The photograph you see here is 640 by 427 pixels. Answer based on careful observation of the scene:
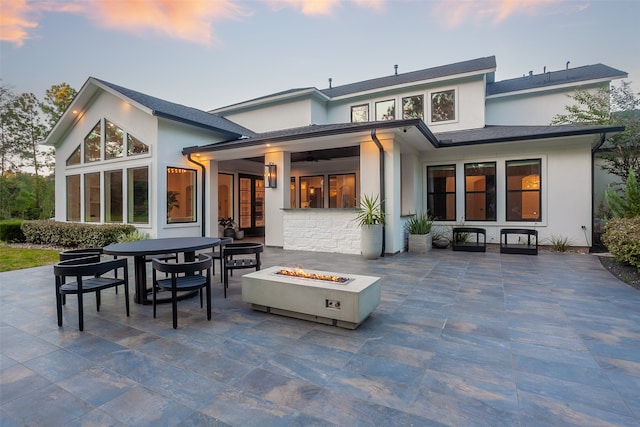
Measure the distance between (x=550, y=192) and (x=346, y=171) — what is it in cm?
680

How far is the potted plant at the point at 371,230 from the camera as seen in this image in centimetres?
705

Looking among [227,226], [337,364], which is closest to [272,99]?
[227,226]

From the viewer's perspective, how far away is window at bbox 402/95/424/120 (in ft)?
37.4

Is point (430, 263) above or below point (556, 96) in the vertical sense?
below

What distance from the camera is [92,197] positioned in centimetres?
1024

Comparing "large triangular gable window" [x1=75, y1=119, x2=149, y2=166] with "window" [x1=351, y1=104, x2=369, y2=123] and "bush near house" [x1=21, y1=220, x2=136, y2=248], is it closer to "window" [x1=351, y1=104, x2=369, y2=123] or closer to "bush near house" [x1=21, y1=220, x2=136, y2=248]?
"bush near house" [x1=21, y1=220, x2=136, y2=248]

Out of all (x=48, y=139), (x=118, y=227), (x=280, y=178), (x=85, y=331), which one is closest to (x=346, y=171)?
(x=280, y=178)

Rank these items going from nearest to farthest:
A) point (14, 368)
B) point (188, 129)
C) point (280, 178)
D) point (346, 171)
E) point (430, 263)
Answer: point (14, 368)
point (430, 263)
point (280, 178)
point (188, 129)
point (346, 171)

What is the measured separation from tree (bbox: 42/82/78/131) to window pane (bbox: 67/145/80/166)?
10.2 meters

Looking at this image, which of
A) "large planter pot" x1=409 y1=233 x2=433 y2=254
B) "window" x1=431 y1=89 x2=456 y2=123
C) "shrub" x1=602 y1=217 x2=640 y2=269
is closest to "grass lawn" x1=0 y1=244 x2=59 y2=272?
"large planter pot" x1=409 y1=233 x2=433 y2=254

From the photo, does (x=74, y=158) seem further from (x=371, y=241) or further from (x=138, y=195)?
(x=371, y=241)

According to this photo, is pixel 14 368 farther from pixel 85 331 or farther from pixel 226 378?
pixel 226 378

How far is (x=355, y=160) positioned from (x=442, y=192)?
3.69 m

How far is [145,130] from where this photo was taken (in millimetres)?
8875
